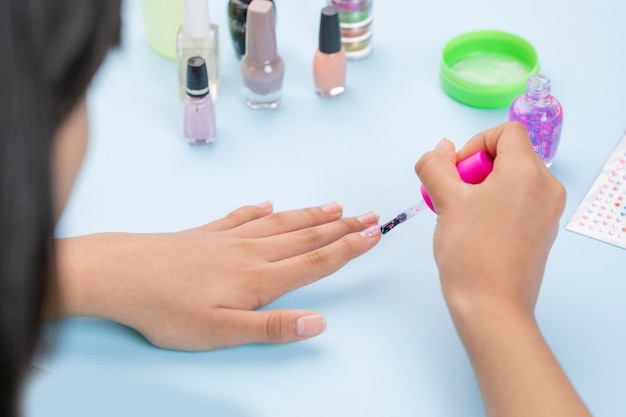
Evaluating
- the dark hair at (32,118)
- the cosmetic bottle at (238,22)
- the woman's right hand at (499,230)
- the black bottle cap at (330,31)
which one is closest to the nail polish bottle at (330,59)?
the black bottle cap at (330,31)

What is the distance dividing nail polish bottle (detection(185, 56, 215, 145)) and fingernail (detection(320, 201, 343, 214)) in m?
0.19

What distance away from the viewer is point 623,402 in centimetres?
78

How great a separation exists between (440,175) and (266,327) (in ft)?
0.71

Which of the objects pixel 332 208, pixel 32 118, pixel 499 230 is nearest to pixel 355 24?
pixel 332 208

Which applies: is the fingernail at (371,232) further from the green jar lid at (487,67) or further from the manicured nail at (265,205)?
the green jar lid at (487,67)

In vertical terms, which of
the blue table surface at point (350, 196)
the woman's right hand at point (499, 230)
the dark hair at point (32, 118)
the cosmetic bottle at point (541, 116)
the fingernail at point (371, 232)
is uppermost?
Answer: the dark hair at point (32, 118)

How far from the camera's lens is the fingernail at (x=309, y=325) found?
0.81m

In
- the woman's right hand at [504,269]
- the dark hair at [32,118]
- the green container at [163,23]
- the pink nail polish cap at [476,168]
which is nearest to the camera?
the dark hair at [32,118]

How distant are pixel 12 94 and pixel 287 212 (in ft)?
1.73

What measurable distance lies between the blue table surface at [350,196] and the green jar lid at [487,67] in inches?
0.9

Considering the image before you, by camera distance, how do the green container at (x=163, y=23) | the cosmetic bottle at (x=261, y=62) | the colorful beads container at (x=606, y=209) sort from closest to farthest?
the colorful beads container at (x=606, y=209), the cosmetic bottle at (x=261, y=62), the green container at (x=163, y=23)

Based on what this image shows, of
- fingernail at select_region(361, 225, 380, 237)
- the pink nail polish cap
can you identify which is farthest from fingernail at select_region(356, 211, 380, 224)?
the pink nail polish cap

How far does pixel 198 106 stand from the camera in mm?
1035

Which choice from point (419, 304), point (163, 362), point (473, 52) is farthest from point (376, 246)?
point (473, 52)
